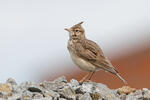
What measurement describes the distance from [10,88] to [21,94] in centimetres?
35

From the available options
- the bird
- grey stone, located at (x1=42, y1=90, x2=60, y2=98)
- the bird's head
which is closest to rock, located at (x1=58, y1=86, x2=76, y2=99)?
grey stone, located at (x1=42, y1=90, x2=60, y2=98)

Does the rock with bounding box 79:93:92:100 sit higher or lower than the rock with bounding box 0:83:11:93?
higher

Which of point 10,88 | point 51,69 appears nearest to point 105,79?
point 51,69

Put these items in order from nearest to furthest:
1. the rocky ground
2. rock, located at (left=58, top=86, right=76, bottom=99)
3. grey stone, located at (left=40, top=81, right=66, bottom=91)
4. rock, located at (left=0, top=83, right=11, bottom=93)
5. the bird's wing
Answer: the rocky ground
rock, located at (left=0, top=83, right=11, bottom=93)
rock, located at (left=58, top=86, right=76, bottom=99)
grey stone, located at (left=40, top=81, right=66, bottom=91)
the bird's wing

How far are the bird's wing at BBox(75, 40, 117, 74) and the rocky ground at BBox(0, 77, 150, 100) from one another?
0.44m

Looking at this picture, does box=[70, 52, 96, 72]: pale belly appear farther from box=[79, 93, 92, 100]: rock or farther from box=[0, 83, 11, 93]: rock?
box=[0, 83, 11, 93]: rock

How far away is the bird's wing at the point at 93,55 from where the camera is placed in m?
13.7

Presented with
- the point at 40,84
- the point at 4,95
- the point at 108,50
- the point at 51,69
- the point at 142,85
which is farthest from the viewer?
the point at 108,50

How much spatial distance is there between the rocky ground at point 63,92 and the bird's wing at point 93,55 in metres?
0.44

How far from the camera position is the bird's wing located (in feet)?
45.0

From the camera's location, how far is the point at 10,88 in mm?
12242

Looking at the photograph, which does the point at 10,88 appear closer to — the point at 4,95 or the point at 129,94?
the point at 4,95

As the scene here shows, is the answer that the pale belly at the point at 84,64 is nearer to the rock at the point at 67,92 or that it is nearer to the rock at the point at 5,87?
the rock at the point at 67,92

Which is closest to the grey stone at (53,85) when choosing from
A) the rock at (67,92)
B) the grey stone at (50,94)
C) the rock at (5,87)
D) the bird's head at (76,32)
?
the rock at (67,92)
